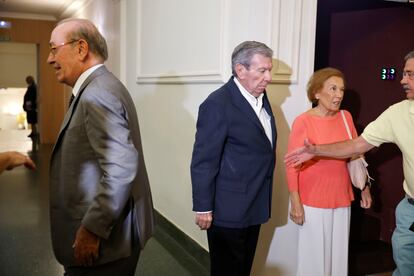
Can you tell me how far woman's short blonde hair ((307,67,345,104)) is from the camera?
2355 mm

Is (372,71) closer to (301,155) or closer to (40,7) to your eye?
(301,155)

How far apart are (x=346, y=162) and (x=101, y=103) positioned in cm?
149

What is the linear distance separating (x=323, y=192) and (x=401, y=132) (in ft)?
1.67

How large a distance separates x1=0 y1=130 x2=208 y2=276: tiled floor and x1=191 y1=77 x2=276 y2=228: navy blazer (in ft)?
4.02

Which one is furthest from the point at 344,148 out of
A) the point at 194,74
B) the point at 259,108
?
the point at 194,74

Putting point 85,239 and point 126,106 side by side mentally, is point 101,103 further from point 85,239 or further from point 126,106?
point 85,239

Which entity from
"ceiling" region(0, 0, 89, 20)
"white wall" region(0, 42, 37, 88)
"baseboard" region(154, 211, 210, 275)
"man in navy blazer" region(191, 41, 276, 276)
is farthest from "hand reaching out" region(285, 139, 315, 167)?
"white wall" region(0, 42, 37, 88)

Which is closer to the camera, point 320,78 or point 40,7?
point 320,78

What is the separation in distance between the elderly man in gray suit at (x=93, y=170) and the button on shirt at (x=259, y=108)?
2.06 ft

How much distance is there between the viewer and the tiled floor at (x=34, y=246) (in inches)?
123

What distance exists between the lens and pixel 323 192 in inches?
89.6

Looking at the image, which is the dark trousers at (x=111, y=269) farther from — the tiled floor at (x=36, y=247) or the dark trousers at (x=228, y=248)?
the tiled floor at (x=36, y=247)

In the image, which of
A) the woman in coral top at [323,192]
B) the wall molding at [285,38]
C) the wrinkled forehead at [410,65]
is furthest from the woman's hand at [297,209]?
the wrinkled forehead at [410,65]

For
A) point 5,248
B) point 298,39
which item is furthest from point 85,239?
point 5,248
